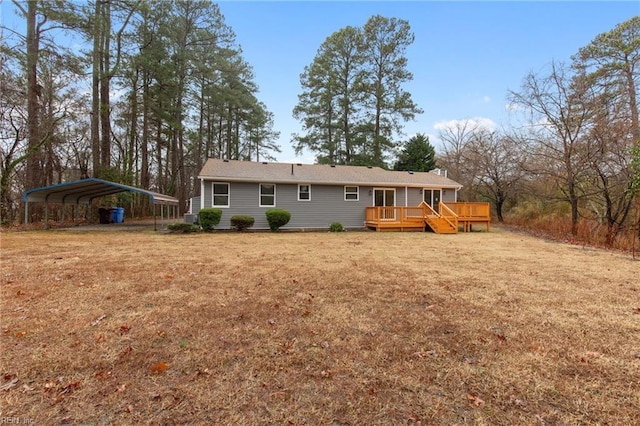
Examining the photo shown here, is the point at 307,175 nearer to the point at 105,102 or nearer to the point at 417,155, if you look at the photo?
the point at 105,102

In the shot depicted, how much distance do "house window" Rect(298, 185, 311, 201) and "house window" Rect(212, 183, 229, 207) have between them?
3.43 meters

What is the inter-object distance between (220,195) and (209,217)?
136 cm

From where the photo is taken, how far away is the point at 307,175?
15.0 meters

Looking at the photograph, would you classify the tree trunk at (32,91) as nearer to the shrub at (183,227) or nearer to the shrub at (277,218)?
the shrub at (183,227)

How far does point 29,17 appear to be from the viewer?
1290cm

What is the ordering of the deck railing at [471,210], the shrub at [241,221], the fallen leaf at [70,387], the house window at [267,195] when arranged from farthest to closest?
the deck railing at [471,210] → the house window at [267,195] → the shrub at [241,221] → the fallen leaf at [70,387]

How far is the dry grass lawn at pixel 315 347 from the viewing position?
1.97 m

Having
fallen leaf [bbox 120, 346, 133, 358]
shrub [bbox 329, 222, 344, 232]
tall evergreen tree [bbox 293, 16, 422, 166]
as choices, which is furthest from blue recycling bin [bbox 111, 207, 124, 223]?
fallen leaf [bbox 120, 346, 133, 358]

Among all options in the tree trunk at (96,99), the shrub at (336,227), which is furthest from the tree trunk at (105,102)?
the shrub at (336,227)

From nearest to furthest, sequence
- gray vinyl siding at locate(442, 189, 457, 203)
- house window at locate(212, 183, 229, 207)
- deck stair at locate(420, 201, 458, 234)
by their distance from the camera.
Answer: house window at locate(212, 183, 229, 207) → deck stair at locate(420, 201, 458, 234) → gray vinyl siding at locate(442, 189, 457, 203)

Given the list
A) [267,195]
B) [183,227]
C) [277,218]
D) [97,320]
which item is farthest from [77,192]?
[97,320]

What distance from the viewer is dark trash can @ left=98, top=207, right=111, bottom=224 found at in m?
16.6

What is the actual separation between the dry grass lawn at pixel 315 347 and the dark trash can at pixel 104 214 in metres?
13.1

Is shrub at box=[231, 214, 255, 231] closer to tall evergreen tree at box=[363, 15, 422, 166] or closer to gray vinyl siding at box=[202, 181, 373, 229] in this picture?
gray vinyl siding at box=[202, 181, 373, 229]
